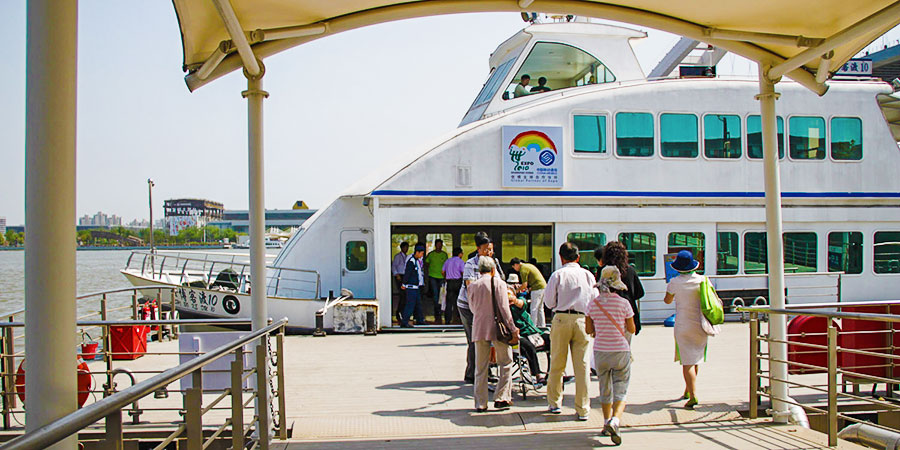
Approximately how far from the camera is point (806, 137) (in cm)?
1448

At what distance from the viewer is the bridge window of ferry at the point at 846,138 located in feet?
47.8

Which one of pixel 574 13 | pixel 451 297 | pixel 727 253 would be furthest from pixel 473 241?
pixel 574 13

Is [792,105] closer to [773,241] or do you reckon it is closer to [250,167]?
[773,241]

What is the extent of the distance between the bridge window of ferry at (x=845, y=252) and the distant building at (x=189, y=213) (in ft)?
334

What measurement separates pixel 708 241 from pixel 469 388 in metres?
8.09

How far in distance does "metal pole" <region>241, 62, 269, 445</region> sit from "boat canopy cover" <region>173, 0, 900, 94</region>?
30 cm

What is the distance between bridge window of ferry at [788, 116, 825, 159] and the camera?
1441 centimetres

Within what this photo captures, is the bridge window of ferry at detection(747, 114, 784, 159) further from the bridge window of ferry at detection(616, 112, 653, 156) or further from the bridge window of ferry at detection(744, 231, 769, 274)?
the bridge window of ferry at detection(616, 112, 653, 156)

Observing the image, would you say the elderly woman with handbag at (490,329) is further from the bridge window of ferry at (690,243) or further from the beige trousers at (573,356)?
→ the bridge window of ferry at (690,243)

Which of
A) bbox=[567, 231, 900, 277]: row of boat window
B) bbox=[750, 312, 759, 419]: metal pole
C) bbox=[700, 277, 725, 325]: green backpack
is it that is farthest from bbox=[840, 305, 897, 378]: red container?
bbox=[567, 231, 900, 277]: row of boat window

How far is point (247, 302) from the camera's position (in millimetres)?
13281

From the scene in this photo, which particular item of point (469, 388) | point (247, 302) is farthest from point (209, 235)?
point (469, 388)

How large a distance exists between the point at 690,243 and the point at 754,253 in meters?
1.46

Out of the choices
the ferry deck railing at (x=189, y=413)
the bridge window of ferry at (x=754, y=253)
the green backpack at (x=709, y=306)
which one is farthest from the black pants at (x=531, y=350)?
the bridge window of ferry at (x=754, y=253)
